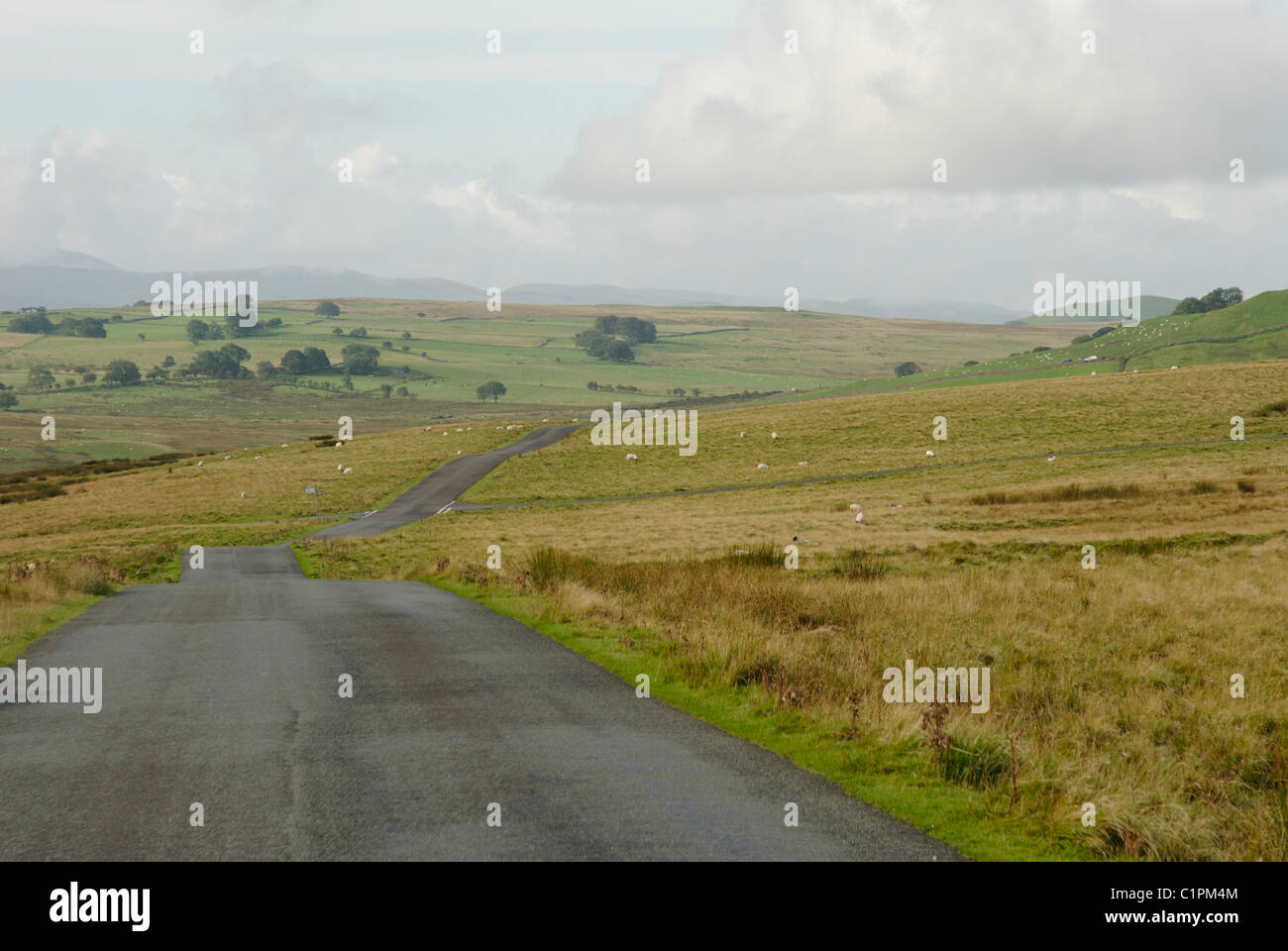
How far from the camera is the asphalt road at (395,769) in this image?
305 inches

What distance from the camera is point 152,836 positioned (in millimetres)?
7887

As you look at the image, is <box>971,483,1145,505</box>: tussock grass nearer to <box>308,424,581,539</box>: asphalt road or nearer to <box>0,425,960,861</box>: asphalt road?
<box>308,424,581,539</box>: asphalt road

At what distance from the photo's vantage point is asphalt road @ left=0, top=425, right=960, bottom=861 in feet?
25.4

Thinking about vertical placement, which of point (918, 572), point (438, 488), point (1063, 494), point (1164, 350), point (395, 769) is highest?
point (1164, 350)

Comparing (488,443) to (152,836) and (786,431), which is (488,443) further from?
(152,836)

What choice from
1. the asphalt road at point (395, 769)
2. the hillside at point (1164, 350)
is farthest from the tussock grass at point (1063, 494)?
the hillside at point (1164, 350)

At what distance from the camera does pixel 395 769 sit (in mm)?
9695

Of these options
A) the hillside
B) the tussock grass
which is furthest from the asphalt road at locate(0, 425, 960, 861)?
the hillside

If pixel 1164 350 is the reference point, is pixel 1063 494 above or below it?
below

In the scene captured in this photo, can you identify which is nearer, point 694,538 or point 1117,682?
point 1117,682

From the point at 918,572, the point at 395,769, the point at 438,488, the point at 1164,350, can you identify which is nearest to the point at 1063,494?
the point at 918,572

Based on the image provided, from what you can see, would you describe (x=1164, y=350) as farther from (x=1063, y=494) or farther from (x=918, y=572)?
(x=918, y=572)
